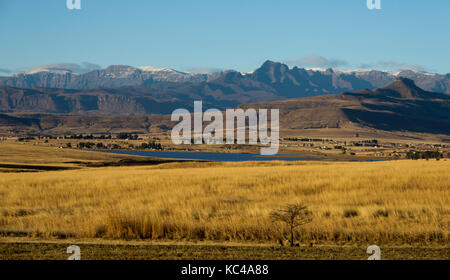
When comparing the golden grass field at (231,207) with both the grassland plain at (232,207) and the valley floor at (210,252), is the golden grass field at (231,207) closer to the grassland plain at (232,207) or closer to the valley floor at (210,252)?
the grassland plain at (232,207)

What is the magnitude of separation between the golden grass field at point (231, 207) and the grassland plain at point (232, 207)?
37 mm

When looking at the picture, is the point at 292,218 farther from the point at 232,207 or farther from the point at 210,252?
the point at 232,207

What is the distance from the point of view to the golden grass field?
16.1 m

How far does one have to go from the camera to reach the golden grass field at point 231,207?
1612cm

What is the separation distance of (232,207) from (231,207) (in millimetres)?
52

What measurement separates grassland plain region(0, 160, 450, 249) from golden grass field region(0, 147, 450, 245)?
4cm

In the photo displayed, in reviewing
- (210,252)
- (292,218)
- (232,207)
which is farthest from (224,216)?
(210,252)

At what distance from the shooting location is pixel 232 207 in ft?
72.3

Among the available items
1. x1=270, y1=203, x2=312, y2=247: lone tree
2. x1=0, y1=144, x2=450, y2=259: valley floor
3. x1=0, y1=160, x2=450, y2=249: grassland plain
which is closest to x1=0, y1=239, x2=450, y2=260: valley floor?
x1=0, y1=144, x2=450, y2=259: valley floor

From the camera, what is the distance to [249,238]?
15930mm

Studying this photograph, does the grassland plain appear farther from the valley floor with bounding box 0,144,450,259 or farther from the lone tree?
the lone tree

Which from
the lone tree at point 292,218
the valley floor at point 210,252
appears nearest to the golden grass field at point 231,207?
the lone tree at point 292,218

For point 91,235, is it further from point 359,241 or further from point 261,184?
point 261,184
